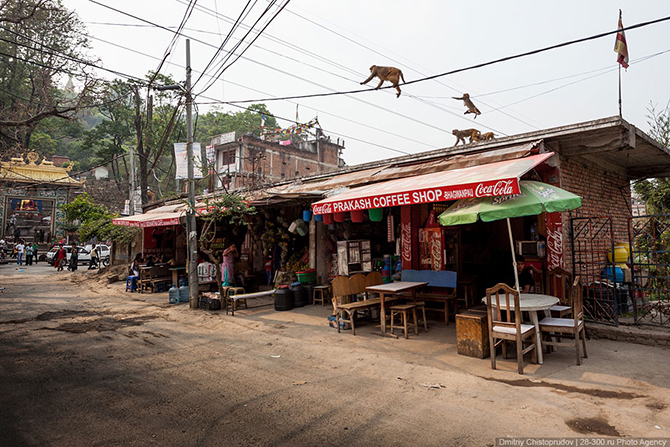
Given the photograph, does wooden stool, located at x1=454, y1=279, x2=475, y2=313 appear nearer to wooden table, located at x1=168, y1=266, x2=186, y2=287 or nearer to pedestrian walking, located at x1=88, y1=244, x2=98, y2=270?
wooden table, located at x1=168, y1=266, x2=186, y2=287

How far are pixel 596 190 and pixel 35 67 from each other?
122 feet

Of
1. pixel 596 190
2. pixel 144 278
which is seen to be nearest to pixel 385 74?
pixel 596 190

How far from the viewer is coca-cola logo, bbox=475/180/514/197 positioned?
16.9 ft

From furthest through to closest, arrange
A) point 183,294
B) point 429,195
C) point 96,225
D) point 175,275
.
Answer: point 96,225
point 175,275
point 183,294
point 429,195

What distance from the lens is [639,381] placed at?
181 inches

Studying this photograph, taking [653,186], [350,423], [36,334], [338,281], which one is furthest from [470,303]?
[36,334]

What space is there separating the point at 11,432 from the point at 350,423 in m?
3.14

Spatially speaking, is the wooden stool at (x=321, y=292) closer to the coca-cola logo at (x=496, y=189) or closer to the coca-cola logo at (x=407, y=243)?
the coca-cola logo at (x=407, y=243)

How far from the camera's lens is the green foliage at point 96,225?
18906mm

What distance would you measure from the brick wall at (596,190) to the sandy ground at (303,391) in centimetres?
302

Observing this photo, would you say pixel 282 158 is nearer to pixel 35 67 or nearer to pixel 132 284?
pixel 35 67

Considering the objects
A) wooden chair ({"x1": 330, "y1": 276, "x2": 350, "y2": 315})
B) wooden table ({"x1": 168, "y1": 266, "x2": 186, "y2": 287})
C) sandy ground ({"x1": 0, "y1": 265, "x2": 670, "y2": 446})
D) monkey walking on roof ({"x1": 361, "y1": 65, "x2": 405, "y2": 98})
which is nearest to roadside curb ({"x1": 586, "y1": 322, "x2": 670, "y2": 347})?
sandy ground ({"x1": 0, "y1": 265, "x2": 670, "y2": 446})

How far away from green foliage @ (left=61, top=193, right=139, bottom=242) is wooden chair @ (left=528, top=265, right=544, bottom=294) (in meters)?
18.2

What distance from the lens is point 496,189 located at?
527 centimetres
